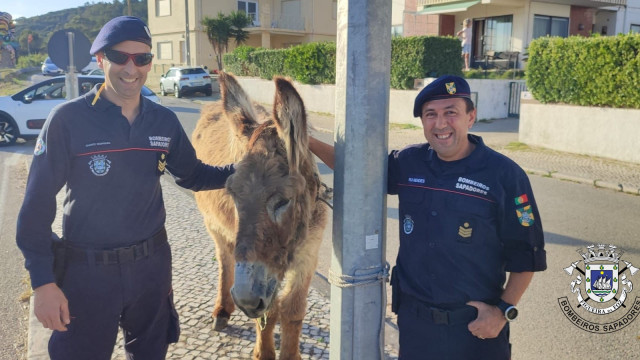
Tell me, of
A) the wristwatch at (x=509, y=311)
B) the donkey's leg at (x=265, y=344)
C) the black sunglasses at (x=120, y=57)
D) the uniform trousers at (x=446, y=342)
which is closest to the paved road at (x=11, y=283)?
the donkey's leg at (x=265, y=344)

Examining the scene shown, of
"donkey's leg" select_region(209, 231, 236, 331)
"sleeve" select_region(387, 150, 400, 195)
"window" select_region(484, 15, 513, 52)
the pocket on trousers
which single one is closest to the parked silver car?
"window" select_region(484, 15, 513, 52)

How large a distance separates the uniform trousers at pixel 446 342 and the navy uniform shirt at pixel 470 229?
0.11 meters

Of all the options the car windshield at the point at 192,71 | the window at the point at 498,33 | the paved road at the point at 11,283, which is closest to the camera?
the paved road at the point at 11,283

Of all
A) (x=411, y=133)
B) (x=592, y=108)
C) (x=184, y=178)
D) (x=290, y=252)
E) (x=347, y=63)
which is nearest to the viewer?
(x=347, y=63)

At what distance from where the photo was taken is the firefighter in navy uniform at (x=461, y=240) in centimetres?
232

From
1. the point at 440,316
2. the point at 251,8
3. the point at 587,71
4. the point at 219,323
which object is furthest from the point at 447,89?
the point at 251,8

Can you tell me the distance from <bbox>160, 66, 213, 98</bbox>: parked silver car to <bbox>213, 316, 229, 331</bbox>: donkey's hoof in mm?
26842

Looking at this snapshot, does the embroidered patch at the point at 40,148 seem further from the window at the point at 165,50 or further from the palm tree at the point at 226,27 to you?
the window at the point at 165,50

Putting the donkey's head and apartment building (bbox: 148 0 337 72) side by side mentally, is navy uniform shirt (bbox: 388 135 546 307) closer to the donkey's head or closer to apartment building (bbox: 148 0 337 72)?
the donkey's head

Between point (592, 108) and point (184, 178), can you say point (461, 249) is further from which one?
point (592, 108)

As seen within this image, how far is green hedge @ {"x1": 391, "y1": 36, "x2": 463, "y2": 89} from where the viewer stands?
17.6m

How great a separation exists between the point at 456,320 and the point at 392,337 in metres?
1.99

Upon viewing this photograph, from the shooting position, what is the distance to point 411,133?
16.5m

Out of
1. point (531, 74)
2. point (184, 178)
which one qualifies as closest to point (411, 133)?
point (531, 74)
